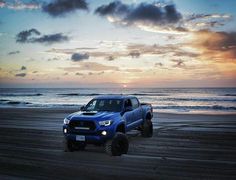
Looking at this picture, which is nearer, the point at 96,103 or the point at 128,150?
the point at 128,150

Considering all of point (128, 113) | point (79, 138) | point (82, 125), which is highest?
point (128, 113)

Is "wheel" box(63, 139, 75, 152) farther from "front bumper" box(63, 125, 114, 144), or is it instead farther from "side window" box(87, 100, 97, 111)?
"side window" box(87, 100, 97, 111)

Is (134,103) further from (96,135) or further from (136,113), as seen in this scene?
(96,135)

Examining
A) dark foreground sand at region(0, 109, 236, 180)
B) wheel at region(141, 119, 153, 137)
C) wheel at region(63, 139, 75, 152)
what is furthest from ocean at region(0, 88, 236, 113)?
wheel at region(63, 139, 75, 152)

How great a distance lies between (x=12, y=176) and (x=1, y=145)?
17.4 ft

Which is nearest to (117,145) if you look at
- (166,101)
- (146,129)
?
(146,129)

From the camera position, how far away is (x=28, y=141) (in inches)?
562

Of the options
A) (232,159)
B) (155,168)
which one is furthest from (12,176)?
(232,159)

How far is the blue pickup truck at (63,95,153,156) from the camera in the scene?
10.7 metres

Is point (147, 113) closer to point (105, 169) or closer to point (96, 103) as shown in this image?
point (96, 103)

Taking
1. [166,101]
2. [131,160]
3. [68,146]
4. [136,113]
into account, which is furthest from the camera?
[166,101]

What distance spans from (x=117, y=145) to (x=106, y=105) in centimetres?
200

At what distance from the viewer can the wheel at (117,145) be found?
35.0ft

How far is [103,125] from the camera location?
35.3 feet
